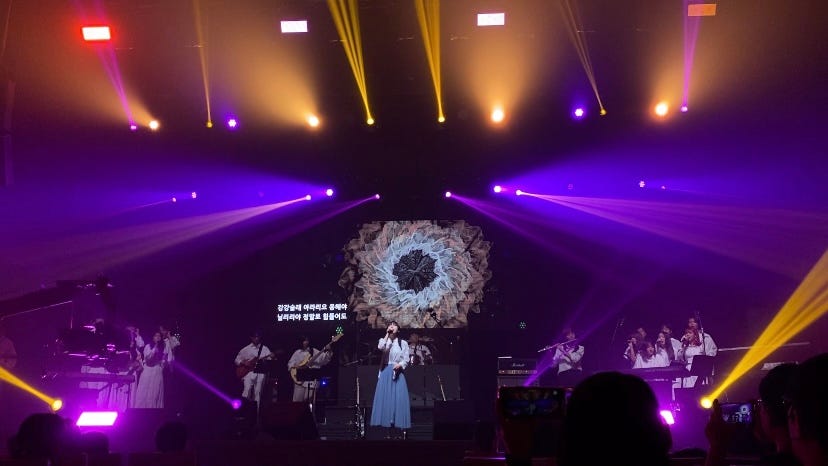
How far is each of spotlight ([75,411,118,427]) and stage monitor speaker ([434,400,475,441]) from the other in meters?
4.43

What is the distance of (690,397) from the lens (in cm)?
1070

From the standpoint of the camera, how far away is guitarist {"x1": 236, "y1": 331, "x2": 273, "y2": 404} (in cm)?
1295

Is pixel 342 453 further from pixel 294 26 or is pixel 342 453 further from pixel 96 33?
pixel 96 33

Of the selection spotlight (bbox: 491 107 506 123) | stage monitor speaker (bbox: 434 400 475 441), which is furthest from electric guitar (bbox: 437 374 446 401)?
spotlight (bbox: 491 107 506 123)

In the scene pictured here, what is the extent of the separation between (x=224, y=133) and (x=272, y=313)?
382 centimetres

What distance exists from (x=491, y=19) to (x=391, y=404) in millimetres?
6572

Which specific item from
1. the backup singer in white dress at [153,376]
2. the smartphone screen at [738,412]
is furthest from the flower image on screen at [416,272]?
the smartphone screen at [738,412]

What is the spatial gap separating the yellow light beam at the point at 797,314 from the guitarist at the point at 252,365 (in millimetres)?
8046

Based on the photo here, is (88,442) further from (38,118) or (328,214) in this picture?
(328,214)

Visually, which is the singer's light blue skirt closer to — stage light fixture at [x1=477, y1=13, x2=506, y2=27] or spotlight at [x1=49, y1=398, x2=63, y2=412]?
spotlight at [x1=49, y1=398, x2=63, y2=412]

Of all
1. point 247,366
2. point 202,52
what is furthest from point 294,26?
point 247,366

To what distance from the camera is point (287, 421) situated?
859cm

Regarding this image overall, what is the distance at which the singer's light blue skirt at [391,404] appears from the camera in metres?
12.2

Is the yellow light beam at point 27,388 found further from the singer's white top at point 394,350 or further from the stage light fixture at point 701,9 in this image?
the stage light fixture at point 701,9
